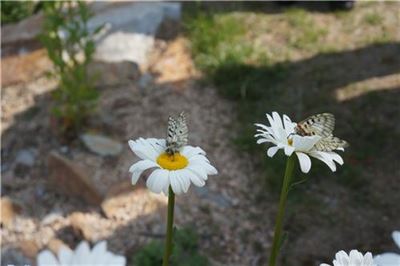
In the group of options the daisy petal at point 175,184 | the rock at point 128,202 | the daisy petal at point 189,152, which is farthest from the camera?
the rock at point 128,202

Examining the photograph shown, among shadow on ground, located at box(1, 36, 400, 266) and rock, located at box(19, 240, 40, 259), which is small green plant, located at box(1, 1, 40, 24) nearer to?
shadow on ground, located at box(1, 36, 400, 266)

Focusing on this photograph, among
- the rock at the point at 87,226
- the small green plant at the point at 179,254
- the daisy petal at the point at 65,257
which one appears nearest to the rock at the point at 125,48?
the rock at the point at 87,226

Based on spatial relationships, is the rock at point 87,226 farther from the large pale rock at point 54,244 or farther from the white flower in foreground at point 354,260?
the white flower in foreground at point 354,260

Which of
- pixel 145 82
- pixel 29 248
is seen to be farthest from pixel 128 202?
pixel 145 82

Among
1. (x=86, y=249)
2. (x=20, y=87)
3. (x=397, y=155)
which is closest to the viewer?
(x=86, y=249)

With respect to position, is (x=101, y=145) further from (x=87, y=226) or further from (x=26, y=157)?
(x=87, y=226)

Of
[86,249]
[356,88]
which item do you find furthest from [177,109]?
[86,249]

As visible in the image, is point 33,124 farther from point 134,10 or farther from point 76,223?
point 134,10
